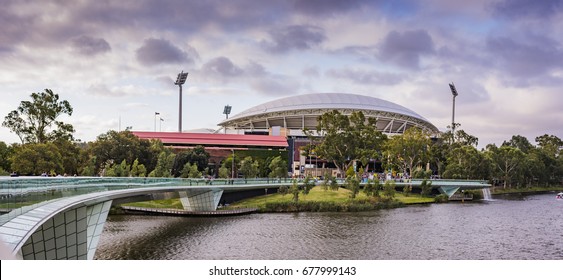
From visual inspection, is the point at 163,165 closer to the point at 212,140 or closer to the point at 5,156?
the point at 5,156

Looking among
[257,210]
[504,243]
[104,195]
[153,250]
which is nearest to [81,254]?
[104,195]

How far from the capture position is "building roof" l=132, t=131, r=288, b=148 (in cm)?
8012

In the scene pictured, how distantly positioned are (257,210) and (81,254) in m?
25.8

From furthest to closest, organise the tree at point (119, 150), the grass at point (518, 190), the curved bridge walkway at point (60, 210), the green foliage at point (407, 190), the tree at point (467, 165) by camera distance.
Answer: the grass at point (518, 190) → the tree at point (467, 165) → the green foliage at point (407, 190) → the tree at point (119, 150) → the curved bridge walkway at point (60, 210)

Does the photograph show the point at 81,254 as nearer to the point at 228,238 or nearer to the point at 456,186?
the point at 228,238

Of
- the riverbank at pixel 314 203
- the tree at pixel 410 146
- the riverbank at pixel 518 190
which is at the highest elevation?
the tree at pixel 410 146

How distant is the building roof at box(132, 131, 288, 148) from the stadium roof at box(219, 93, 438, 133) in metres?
13.6

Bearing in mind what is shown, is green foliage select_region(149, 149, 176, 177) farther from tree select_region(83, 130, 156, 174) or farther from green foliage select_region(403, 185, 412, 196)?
green foliage select_region(403, 185, 412, 196)

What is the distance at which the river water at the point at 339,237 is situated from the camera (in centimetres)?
2445

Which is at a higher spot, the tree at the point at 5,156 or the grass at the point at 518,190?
the tree at the point at 5,156

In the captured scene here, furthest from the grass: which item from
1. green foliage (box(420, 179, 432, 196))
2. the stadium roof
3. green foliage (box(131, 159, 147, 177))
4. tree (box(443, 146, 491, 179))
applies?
green foliage (box(131, 159, 147, 177))

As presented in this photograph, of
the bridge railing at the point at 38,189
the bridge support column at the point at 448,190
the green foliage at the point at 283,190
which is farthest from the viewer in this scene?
the bridge support column at the point at 448,190

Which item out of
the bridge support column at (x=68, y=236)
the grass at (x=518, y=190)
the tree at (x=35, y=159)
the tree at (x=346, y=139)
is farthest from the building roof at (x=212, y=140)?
the bridge support column at (x=68, y=236)

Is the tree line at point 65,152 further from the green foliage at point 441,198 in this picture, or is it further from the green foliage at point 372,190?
the green foliage at point 441,198
